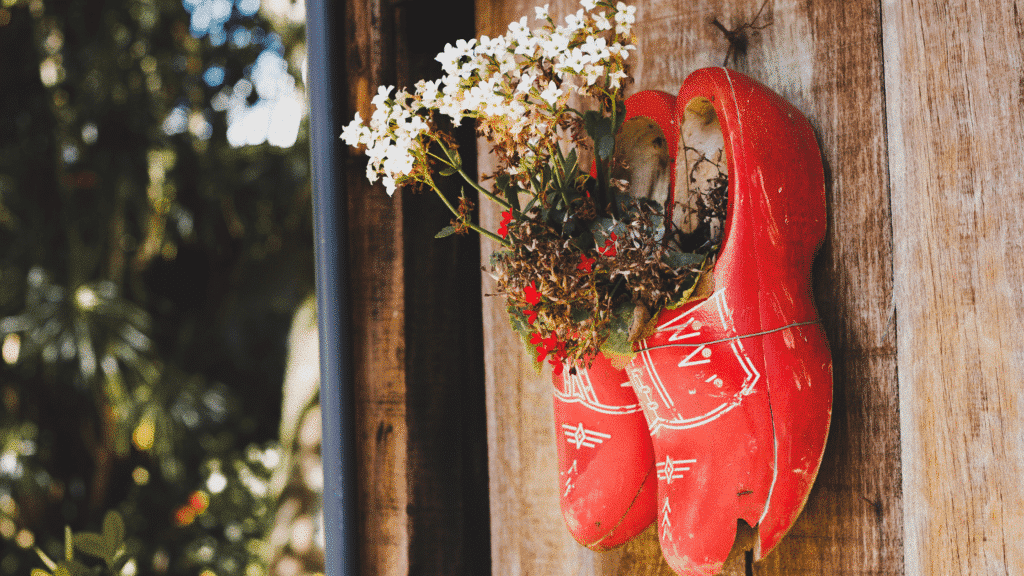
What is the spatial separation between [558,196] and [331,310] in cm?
56

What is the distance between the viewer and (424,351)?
1.16 meters

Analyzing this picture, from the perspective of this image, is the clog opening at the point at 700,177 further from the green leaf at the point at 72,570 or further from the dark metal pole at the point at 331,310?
the green leaf at the point at 72,570

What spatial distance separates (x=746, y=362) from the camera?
2.31 feet

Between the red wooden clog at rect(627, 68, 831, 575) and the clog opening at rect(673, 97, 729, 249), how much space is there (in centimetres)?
8

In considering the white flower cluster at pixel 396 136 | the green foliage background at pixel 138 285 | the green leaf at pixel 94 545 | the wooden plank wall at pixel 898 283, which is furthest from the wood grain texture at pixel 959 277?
the green leaf at pixel 94 545

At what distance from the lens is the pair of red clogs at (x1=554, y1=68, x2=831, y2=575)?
70 cm

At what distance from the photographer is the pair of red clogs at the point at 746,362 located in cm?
70

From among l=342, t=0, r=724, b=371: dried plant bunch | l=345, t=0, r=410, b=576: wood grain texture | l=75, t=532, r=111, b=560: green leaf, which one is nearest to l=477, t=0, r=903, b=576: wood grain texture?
l=342, t=0, r=724, b=371: dried plant bunch

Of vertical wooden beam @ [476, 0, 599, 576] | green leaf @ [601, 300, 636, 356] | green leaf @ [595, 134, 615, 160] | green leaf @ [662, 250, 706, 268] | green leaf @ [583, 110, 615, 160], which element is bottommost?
vertical wooden beam @ [476, 0, 599, 576]

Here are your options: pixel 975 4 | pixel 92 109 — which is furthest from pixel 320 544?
pixel 975 4

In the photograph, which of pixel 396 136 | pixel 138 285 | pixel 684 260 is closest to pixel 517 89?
pixel 396 136

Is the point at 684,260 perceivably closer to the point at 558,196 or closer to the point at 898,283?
the point at 558,196

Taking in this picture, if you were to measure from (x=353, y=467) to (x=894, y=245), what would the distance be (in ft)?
3.16

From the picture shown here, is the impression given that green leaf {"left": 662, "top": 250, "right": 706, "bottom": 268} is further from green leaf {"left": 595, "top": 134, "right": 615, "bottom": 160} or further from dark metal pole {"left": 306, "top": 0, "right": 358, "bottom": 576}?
dark metal pole {"left": 306, "top": 0, "right": 358, "bottom": 576}
